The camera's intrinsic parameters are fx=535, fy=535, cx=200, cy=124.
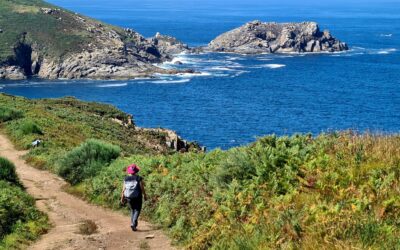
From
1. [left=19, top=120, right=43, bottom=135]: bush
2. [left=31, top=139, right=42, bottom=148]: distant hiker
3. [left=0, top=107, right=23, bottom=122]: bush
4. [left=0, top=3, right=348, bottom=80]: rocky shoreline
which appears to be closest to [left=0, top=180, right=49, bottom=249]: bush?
[left=31, top=139, right=42, bottom=148]: distant hiker

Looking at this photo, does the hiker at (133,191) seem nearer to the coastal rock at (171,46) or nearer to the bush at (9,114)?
the bush at (9,114)

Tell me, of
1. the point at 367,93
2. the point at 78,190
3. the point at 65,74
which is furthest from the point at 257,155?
the point at 65,74

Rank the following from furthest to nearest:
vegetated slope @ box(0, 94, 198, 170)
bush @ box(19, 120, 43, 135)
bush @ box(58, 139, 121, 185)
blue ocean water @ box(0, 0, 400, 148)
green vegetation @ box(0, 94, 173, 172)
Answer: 1. blue ocean water @ box(0, 0, 400, 148)
2. bush @ box(19, 120, 43, 135)
3. vegetated slope @ box(0, 94, 198, 170)
4. green vegetation @ box(0, 94, 173, 172)
5. bush @ box(58, 139, 121, 185)

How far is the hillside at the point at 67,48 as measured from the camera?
151 metres

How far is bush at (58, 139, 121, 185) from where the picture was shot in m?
20.3

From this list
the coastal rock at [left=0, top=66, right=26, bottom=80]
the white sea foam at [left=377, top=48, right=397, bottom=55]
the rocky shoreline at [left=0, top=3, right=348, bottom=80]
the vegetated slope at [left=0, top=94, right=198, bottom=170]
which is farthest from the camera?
the white sea foam at [left=377, top=48, right=397, bottom=55]

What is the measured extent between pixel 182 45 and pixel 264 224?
608ft

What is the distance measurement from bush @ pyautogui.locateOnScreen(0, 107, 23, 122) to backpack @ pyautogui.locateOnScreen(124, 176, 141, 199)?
22235 mm

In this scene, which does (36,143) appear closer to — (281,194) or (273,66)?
(281,194)

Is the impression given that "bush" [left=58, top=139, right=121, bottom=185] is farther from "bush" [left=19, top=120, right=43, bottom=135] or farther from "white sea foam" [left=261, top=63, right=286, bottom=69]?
"white sea foam" [left=261, top=63, right=286, bottom=69]

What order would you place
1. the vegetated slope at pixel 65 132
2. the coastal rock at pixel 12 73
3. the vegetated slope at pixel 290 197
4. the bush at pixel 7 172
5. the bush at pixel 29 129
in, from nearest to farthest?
the vegetated slope at pixel 290 197, the bush at pixel 7 172, the vegetated slope at pixel 65 132, the bush at pixel 29 129, the coastal rock at pixel 12 73

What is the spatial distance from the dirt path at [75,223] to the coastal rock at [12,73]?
13289 centimetres

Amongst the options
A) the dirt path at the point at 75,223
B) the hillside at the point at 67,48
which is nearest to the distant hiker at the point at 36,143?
the dirt path at the point at 75,223

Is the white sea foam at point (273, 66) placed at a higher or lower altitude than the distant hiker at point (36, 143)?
lower
